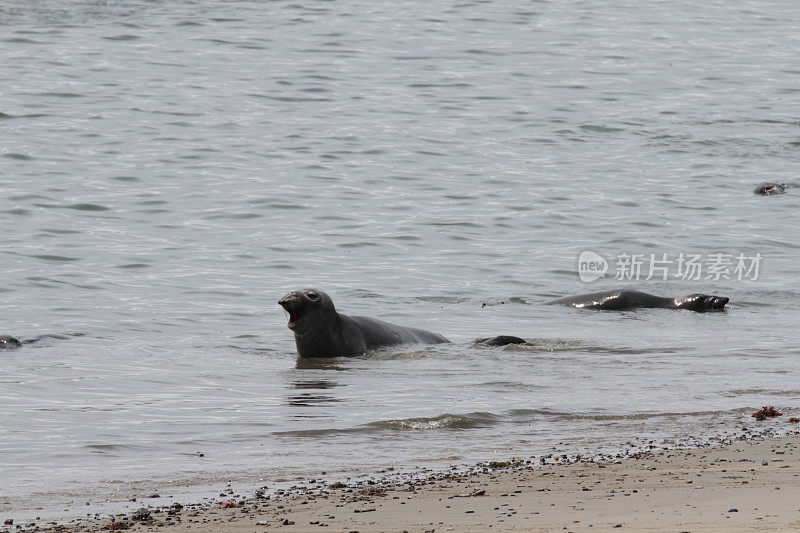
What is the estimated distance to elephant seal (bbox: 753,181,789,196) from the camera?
61.6 feet

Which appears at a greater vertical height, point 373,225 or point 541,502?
point 541,502

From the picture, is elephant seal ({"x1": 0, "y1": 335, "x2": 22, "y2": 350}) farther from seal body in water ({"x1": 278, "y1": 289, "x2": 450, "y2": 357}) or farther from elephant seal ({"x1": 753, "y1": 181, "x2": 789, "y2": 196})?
elephant seal ({"x1": 753, "y1": 181, "x2": 789, "y2": 196})

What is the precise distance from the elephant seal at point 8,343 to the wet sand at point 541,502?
4700 mm

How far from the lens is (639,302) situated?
468 inches

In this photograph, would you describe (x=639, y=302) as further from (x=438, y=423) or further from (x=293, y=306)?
(x=438, y=423)

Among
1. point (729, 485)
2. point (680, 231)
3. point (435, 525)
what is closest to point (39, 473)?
point (435, 525)

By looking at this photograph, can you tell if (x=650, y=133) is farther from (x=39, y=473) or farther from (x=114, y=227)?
(x=39, y=473)

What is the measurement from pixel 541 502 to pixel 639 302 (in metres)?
7.27

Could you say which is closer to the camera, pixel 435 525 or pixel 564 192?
pixel 435 525

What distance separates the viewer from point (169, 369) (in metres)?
8.92

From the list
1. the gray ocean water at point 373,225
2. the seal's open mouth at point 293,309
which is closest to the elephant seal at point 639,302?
the gray ocean water at point 373,225

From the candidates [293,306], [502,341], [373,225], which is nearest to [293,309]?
[293,306]

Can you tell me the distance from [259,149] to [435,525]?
1629cm

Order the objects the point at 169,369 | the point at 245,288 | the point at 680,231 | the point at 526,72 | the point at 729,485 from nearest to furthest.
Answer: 1. the point at 729,485
2. the point at 169,369
3. the point at 245,288
4. the point at 680,231
5. the point at 526,72
